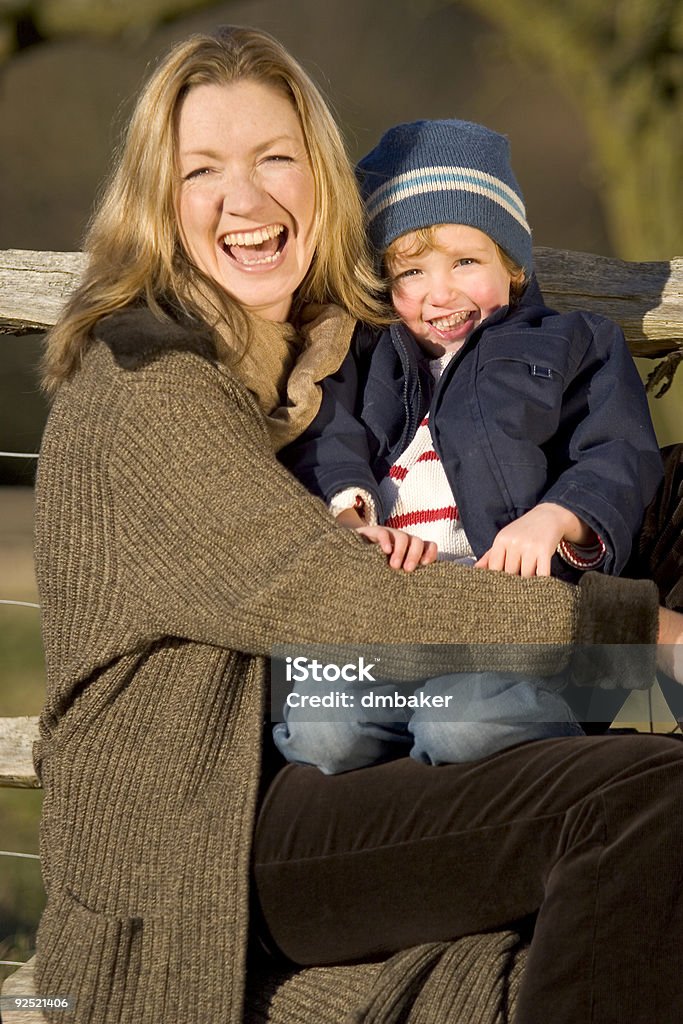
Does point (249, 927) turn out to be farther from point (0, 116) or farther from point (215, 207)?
point (0, 116)

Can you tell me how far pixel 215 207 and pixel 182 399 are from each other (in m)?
0.41

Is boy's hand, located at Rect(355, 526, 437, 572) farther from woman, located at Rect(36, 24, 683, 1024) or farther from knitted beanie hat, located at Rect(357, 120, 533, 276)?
knitted beanie hat, located at Rect(357, 120, 533, 276)

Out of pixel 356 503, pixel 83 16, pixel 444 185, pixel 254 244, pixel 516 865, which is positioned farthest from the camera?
pixel 83 16

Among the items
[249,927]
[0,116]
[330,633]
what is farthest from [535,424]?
[0,116]

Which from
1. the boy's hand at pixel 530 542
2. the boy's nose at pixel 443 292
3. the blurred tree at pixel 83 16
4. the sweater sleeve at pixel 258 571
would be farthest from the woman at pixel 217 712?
the blurred tree at pixel 83 16

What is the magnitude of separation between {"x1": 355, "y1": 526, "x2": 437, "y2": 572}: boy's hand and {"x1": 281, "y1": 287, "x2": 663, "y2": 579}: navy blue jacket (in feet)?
0.53

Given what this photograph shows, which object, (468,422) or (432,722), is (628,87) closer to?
(468,422)

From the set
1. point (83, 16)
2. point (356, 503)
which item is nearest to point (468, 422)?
point (356, 503)

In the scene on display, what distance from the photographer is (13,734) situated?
2633 mm

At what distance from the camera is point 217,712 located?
1824 millimetres

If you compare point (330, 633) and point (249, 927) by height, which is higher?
point (330, 633)

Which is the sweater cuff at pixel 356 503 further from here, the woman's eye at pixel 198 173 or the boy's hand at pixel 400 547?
the woman's eye at pixel 198 173

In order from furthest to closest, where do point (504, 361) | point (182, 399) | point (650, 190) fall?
point (650, 190) → point (504, 361) → point (182, 399)

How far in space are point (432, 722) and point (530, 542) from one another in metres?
0.31
